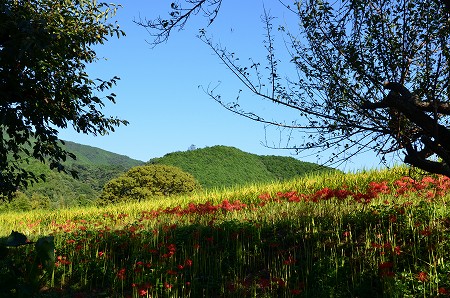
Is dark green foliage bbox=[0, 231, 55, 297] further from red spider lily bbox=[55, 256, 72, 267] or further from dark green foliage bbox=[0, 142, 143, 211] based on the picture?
dark green foliage bbox=[0, 142, 143, 211]

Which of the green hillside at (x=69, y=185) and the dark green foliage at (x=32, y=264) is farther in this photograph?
the green hillside at (x=69, y=185)

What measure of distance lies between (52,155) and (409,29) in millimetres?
8606

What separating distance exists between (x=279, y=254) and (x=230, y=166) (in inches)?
1043

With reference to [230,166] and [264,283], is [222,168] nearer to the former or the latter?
[230,166]

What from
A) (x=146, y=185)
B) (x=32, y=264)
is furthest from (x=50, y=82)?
(x=146, y=185)

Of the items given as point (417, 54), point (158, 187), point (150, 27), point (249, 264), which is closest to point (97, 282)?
point (249, 264)

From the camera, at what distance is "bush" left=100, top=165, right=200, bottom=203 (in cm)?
2281

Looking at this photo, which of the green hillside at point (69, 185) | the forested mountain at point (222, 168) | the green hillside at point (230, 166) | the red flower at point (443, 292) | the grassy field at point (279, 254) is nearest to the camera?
the red flower at point (443, 292)

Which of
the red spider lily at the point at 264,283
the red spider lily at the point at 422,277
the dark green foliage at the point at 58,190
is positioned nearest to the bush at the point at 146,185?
the dark green foliage at the point at 58,190

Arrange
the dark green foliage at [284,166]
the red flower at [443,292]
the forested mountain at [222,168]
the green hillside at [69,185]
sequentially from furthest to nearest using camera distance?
1. the green hillside at [69,185]
2. the dark green foliage at [284,166]
3. the forested mountain at [222,168]
4. the red flower at [443,292]

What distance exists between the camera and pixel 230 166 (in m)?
34.2

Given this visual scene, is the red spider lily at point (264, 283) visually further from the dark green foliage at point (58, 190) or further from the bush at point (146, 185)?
the bush at point (146, 185)

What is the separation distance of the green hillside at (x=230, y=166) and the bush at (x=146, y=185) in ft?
25.7

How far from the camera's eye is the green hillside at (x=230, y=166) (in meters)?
32.6
